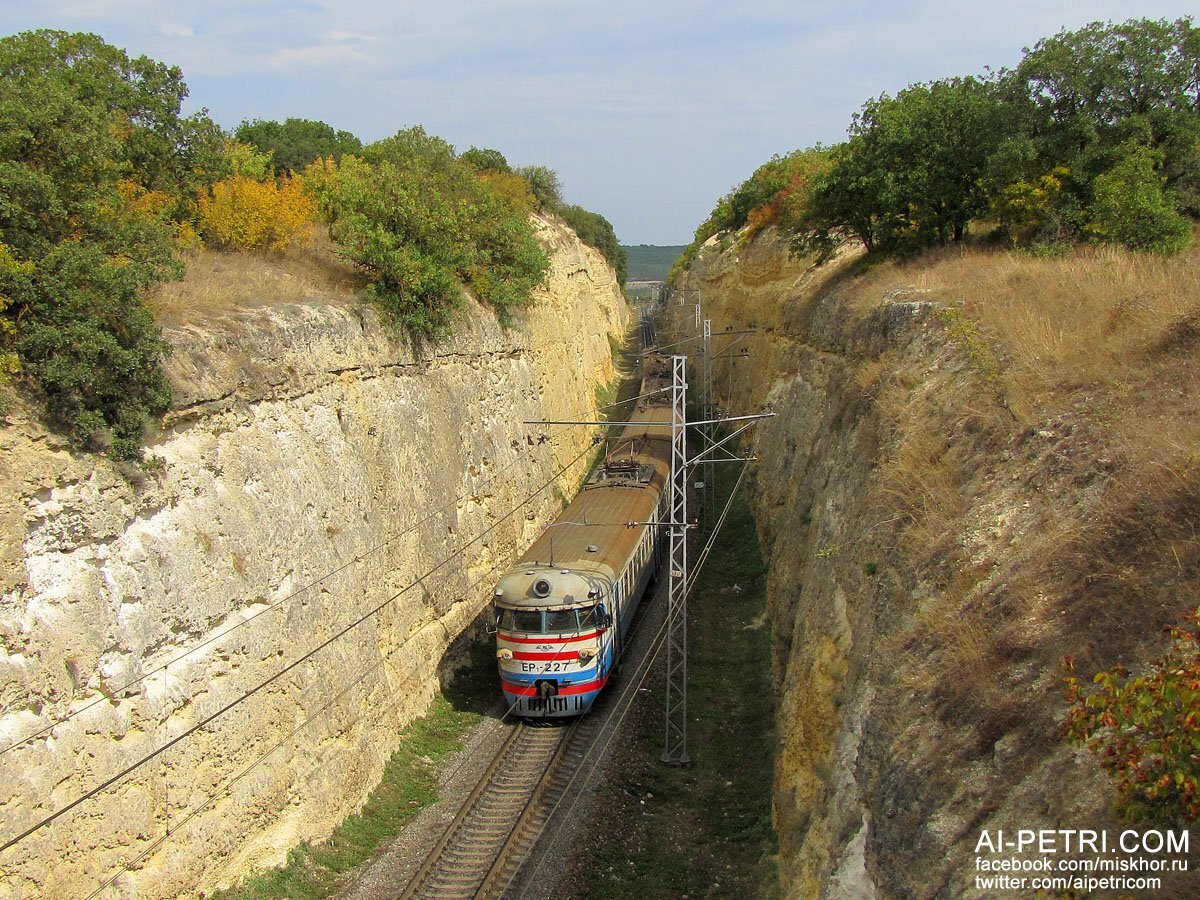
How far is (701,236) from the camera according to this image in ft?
215

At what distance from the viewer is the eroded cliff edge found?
717cm

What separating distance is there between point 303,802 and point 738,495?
2026 centimetres

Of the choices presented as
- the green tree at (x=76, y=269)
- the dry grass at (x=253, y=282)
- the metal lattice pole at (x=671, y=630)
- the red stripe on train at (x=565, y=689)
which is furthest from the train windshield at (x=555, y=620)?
the dry grass at (x=253, y=282)

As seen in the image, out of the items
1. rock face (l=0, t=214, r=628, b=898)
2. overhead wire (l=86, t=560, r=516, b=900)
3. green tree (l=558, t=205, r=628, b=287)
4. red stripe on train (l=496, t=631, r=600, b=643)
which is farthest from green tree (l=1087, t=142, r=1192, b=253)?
green tree (l=558, t=205, r=628, b=287)

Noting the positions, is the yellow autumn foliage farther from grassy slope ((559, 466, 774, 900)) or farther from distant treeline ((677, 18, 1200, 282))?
distant treeline ((677, 18, 1200, 282))

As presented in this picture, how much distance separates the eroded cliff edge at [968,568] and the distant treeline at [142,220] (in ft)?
34.2

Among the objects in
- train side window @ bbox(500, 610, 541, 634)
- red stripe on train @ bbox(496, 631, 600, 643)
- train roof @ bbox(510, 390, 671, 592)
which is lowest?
red stripe on train @ bbox(496, 631, 600, 643)

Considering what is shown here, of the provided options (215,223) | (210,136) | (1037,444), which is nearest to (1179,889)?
(1037,444)

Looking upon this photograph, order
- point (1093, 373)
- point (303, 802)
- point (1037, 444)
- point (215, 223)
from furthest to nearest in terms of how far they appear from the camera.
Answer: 1. point (215, 223)
2. point (303, 802)
3. point (1093, 373)
4. point (1037, 444)

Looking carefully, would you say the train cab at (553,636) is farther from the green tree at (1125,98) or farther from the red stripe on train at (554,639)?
the green tree at (1125,98)

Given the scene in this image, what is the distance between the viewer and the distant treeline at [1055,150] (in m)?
18.7

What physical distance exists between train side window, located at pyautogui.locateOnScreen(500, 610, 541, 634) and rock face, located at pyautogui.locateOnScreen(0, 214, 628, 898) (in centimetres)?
261

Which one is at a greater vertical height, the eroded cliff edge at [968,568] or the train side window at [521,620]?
the eroded cliff edge at [968,568]

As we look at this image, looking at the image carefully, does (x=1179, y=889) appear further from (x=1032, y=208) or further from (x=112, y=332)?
(x=1032, y=208)
